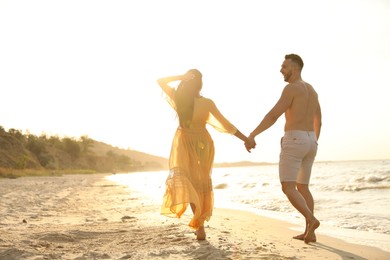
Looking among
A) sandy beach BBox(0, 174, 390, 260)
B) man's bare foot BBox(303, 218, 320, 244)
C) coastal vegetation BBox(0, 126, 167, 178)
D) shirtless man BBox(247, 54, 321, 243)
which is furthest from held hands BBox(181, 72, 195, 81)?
coastal vegetation BBox(0, 126, 167, 178)

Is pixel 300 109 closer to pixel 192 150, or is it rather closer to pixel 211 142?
pixel 211 142

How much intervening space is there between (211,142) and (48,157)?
47719 millimetres

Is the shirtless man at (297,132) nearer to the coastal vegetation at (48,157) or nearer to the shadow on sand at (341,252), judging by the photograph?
the shadow on sand at (341,252)

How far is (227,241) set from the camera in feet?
14.5

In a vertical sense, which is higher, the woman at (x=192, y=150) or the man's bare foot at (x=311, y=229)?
the woman at (x=192, y=150)

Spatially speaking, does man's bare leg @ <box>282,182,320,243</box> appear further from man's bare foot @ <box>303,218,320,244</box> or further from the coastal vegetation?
the coastal vegetation

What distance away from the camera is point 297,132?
14.8 ft

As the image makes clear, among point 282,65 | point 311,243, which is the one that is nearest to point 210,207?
point 311,243

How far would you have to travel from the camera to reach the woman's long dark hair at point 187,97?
487 centimetres

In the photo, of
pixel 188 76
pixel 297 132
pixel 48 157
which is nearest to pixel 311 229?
pixel 297 132

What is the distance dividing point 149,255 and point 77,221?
303 cm

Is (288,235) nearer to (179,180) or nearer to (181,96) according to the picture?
(179,180)

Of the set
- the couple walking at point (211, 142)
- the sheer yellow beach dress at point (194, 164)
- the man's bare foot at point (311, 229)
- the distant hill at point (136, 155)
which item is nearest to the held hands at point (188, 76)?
the couple walking at point (211, 142)

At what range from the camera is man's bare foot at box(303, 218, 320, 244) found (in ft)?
14.1
